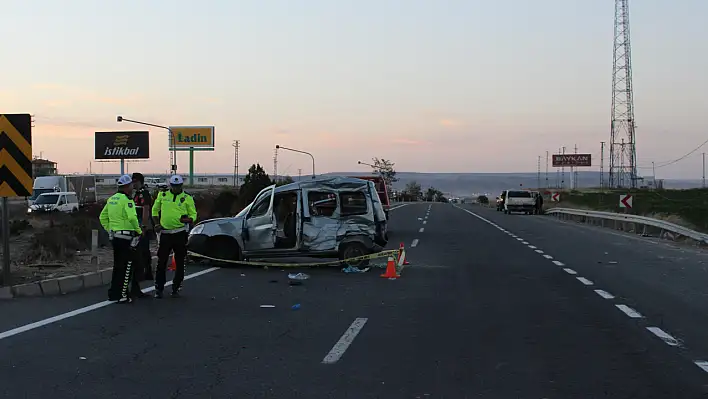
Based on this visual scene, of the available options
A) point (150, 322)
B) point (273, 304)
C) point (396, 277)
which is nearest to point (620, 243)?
point (396, 277)

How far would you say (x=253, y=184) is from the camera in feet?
139

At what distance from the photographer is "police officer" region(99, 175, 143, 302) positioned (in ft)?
35.5

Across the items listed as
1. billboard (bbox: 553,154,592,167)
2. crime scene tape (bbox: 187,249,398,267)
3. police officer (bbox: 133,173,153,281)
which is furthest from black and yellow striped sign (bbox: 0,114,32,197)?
billboard (bbox: 553,154,592,167)

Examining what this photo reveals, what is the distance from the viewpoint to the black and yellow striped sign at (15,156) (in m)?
12.5

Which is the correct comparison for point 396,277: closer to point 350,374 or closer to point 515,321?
point 515,321

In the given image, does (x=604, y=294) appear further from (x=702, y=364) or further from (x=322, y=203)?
(x=322, y=203)

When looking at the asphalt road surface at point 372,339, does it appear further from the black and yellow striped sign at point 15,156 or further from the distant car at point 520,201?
the distant car at point 520,201

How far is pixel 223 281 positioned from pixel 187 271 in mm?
1879

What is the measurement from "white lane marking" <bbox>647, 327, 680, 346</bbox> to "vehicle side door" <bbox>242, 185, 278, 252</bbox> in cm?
847

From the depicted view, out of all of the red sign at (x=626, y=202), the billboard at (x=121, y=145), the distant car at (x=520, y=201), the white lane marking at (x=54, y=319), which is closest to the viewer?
the white lane marking at (x=54, y=319)

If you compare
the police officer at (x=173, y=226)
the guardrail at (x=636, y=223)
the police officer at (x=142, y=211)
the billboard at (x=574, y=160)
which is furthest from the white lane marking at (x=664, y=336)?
the billboard at (x=574, y=160)

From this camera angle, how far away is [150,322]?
9.58 m

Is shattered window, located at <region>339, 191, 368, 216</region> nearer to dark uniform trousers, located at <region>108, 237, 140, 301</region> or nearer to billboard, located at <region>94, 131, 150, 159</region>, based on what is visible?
dark uniform trousers, located at <region>108, 237, 140, 301</region>

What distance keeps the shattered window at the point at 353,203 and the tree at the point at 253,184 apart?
22.7 metres
